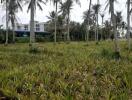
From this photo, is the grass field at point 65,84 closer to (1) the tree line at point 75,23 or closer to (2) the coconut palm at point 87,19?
(1) the tree line at point 75,23

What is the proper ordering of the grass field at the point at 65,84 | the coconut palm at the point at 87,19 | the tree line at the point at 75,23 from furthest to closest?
1. the coconut palm at the point at 87,19
2. the tree line at the point at 75,23
3. the grass field at the point at 65,84

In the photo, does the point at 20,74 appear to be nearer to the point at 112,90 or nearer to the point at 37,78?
the point at 37,78

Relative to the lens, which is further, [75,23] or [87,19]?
[75,23]

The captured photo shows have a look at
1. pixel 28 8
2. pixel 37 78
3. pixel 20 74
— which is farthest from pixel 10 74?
pixel 28 8

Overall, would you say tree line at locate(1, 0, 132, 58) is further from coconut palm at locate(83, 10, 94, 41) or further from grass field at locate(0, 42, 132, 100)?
grass field at locate(0, 42, 132, 100)

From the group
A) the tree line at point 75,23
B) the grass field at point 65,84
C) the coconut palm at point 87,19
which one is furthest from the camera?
the coconut palm at point 87,19

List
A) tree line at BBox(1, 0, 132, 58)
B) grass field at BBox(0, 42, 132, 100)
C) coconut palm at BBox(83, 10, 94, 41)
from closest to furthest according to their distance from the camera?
1. grass field at BBox(0, 42, 132, 100)
2. tree line at BBox(1, 0, 132, 58)
3. coconut palm at BBox(83, 10, 94, 41)

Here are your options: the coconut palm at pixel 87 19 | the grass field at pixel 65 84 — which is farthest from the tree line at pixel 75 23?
the grass field at pixel 65 84

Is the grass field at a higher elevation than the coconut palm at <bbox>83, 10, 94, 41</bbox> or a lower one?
lower

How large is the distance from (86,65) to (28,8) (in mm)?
25153

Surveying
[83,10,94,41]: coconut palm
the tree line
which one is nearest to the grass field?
the tree line

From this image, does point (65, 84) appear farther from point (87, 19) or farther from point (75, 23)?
point (75, 23)

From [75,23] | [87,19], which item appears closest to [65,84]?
[87,19]

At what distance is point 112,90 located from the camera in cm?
1030
